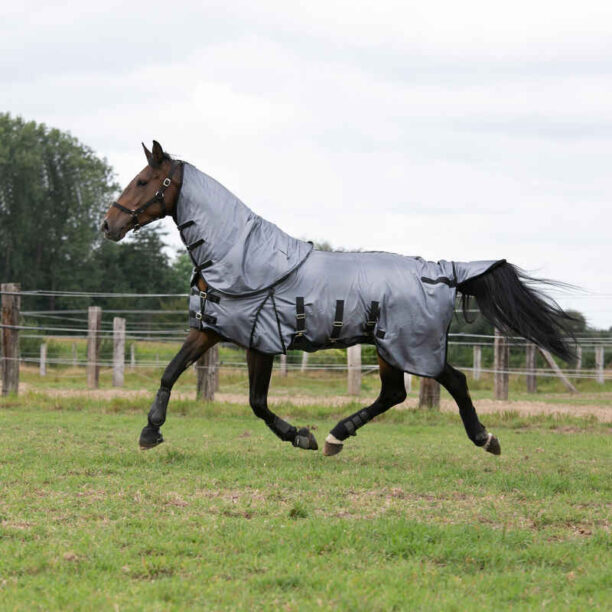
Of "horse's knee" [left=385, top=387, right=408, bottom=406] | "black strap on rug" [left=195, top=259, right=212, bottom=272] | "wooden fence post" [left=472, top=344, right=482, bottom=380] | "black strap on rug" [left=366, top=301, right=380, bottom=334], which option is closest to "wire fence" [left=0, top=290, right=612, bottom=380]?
"wooden fence post" [left=472, top=344, right=482, bottom=380]

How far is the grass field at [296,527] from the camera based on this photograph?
130 inches

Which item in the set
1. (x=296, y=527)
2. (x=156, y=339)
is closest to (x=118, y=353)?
(x=156, y=339)

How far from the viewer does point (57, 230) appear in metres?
53.0

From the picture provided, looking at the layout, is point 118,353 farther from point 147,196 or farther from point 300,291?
point 300,291

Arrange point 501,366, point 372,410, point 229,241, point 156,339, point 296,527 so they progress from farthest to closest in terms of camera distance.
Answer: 1. point 156,339
2. point 501,366
3. point 372,410
4. point 229,241
5. point 296,527

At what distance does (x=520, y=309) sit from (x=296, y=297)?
1.82 meters

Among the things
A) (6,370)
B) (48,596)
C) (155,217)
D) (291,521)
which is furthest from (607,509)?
(6,370)

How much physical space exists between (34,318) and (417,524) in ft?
138

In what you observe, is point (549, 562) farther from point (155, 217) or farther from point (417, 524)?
point (155, 217)

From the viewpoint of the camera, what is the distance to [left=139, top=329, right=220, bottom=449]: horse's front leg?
6410 millimetres

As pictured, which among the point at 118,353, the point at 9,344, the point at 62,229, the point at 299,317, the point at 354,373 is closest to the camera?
the point at 299,317

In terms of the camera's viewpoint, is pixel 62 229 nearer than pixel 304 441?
No

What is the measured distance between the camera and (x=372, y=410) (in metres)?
6.91

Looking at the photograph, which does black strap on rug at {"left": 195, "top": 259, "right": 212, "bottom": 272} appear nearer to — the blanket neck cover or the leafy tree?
the blanket neck cover
